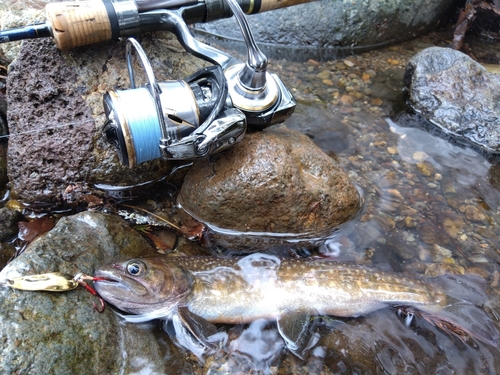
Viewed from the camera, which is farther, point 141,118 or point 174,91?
point 174,91

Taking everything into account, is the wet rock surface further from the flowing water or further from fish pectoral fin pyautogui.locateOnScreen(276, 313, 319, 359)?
fish pectoral fin pyautogui.locateOnScreen(276, 313, 319, 359)

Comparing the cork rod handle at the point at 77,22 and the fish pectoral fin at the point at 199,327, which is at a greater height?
the cork rod handle at the point at 77,22

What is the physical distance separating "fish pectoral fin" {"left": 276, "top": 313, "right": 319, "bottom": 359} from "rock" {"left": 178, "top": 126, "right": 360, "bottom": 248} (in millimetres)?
772

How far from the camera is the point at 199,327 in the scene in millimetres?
3051

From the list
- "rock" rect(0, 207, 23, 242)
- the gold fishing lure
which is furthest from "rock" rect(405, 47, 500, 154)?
"rock" rect(0, 207, 23, 242)

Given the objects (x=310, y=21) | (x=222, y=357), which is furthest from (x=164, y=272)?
(x=310, y=21)

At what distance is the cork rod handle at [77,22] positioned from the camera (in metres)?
3.21

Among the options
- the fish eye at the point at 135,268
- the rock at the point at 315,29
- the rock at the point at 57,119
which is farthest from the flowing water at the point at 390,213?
the rock at the point at 57,119

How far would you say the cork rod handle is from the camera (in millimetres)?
3213

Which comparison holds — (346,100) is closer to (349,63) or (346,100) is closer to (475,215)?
(349,63)

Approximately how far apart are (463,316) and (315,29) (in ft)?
14.7

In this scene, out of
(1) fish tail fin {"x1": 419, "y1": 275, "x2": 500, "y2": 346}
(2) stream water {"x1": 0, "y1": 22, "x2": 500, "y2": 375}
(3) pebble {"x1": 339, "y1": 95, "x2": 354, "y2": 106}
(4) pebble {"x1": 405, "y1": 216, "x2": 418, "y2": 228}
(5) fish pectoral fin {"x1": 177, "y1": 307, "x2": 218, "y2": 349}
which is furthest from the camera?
(3) pebble {"x1": 339, "y1": 95, "x2": 354, "y2": 106}

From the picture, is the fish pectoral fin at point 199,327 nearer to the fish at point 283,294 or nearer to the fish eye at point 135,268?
the fish at point 283,294

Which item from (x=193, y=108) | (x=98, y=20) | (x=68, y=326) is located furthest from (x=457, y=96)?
(x=68, y=326)
